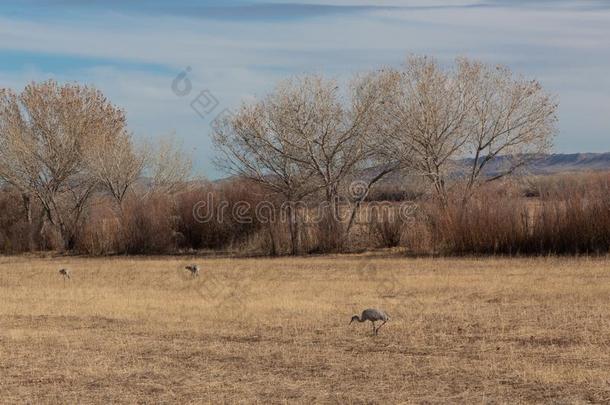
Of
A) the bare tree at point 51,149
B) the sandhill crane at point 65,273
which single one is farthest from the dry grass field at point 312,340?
the bare tree at point 51,149

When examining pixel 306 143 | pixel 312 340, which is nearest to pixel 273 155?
pixel 306 143

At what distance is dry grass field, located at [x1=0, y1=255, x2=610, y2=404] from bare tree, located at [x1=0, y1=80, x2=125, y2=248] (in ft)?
55.8

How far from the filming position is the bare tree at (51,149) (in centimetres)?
3888

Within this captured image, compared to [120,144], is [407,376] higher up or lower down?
lower down

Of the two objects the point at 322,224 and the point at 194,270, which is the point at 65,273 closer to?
the point at 194,270

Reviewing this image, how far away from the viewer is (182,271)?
1033 inches

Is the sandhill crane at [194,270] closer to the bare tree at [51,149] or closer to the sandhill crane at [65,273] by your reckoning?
the sandhill crane at [65,273]

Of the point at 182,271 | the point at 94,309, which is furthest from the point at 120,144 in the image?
the point at 94,309

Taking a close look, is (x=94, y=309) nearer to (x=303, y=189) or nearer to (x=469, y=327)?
(x=469, y=327)

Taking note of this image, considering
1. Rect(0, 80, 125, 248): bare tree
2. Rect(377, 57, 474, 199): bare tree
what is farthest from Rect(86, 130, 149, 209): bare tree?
Rect(377, 57, 474, 199): bare tree

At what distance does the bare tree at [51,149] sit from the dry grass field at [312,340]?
1701 cm

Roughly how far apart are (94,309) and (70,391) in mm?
7376

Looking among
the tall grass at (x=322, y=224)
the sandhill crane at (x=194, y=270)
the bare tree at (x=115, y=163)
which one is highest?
the bare tree at (x=115, y=163)

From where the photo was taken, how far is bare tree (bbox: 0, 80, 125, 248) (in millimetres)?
38875
